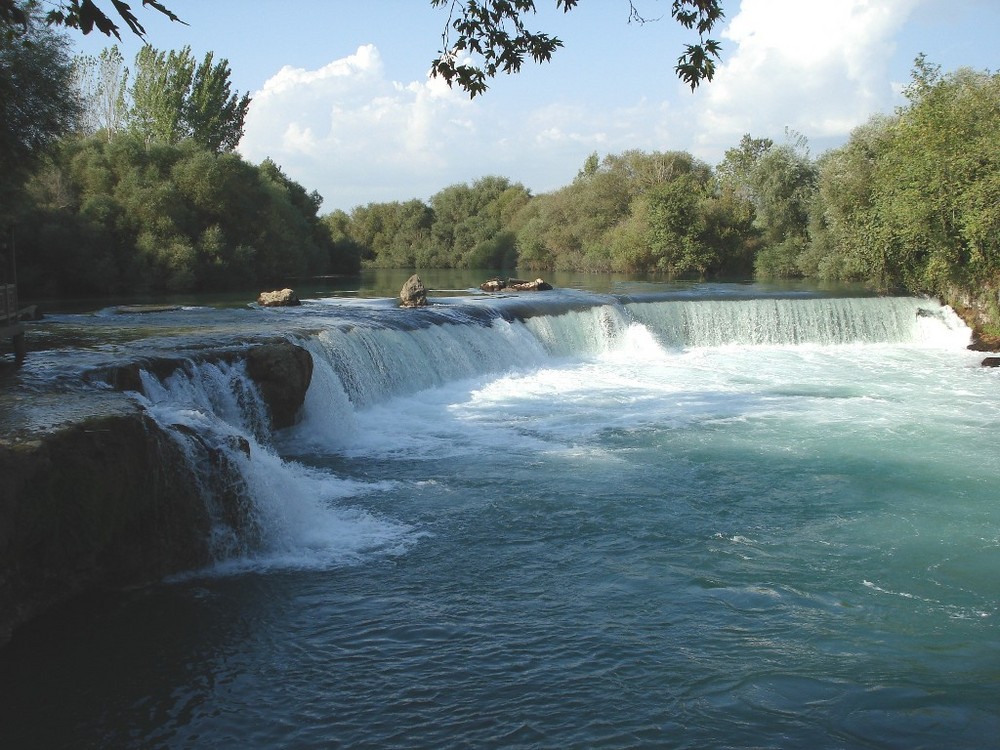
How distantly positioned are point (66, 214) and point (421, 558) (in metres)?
25.0

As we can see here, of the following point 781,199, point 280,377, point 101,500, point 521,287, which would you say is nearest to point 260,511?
point 101,500

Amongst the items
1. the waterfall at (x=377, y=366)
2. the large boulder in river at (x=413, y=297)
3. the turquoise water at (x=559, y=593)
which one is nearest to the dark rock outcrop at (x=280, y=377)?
the waterfall at (x=377, y=366)

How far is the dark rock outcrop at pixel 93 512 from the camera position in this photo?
6.17 meters

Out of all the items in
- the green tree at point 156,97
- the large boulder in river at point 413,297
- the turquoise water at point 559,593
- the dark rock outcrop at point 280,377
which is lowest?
the turquoise water at point 559,593

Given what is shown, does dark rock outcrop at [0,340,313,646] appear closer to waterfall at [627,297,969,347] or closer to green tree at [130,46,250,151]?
waterfall at [627,297,969,347]

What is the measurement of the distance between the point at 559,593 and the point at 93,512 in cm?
374

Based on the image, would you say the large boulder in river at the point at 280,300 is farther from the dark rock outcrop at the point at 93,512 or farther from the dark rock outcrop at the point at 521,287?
the dark rock outcrop at the point at 93,512

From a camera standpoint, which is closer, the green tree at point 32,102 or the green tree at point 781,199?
the green tree at point 32,102

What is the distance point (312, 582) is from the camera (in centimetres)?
725

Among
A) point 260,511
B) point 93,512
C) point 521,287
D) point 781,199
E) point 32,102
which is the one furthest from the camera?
point 781,199

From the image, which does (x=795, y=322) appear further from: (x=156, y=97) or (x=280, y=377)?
(x=156, y=97)

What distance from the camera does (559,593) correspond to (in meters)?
7.00

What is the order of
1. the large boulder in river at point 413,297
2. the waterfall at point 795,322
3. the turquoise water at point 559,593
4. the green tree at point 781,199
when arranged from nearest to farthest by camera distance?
the turquoise water at point 559,593 < the large boulder in river at point 413,297 < the waterfall at point 795,322 < the green tree at point 781,199

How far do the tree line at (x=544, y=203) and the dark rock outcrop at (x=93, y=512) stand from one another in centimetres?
299
